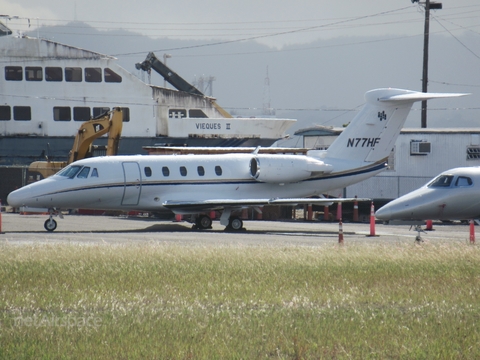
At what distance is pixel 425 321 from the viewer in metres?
9.79

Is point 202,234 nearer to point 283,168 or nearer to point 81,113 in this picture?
point 283,168

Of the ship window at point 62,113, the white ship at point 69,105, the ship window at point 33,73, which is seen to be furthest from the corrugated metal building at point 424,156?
the ship window at point 33,73

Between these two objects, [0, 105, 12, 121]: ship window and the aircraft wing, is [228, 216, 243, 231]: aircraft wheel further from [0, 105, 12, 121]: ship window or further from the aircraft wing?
[0, 105, 12, 121]: ship window

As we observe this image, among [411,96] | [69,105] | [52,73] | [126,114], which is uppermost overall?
[52,73]

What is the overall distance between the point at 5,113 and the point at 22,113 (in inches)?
38.1

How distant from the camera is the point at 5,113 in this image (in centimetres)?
4522

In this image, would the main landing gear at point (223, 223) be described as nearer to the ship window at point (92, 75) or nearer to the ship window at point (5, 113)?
the ship window at point (92, 75)

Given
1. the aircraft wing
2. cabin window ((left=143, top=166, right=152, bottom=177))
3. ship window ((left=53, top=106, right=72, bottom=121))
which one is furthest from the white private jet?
ship window ((left=53, top=106, right=72, bottom=121))

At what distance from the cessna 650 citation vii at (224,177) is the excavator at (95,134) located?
861 cm

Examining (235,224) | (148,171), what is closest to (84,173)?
(148,171)

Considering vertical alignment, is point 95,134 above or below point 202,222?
above

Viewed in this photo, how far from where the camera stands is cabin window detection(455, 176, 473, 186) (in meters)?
19.6

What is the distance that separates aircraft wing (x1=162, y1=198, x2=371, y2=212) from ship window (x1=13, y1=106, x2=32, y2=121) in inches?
875

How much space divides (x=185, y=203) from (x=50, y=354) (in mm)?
17230
